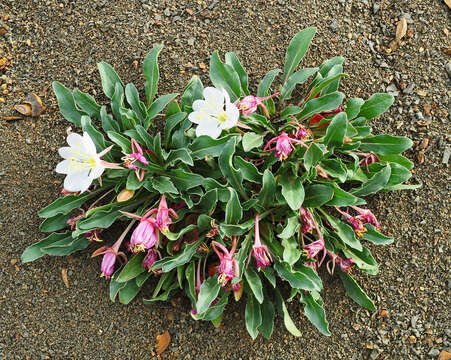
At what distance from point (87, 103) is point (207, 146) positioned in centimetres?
72

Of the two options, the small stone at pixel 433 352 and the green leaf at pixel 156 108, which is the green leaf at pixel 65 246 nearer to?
the green leaf at pixel 156 108

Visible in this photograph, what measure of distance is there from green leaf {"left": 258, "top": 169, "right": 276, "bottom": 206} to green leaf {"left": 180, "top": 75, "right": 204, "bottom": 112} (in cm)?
58

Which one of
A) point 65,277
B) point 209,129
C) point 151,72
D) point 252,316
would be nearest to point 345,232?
point 252,316

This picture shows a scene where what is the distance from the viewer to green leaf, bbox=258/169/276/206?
2.39 metres

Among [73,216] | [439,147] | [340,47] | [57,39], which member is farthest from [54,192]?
[439,147]

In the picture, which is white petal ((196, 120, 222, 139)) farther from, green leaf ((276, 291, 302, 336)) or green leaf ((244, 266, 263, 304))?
green leaf ((276, 291, 302, 336))

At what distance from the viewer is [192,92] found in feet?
8.72

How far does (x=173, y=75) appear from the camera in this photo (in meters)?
2.89

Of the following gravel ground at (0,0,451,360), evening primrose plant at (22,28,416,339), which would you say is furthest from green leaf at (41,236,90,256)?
gravel ground at (0,0,451,360)

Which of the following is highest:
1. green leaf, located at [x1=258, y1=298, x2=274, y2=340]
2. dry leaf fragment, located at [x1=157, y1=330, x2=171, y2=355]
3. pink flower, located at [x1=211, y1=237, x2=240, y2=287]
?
pink flower, located at [x1=211, y1=237, x2=240, y2=287]

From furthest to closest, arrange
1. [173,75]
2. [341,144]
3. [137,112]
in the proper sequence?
[173,75]
[137,112]
[341,144]

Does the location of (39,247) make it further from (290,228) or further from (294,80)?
(294,80)

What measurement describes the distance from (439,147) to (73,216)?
2.08m

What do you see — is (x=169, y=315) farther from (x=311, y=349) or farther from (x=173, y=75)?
(x=173, y=75)
